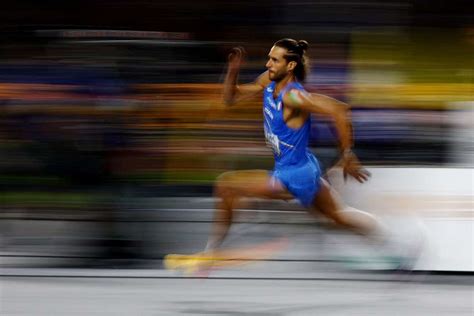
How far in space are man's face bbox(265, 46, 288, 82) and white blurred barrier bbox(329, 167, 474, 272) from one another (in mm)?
901

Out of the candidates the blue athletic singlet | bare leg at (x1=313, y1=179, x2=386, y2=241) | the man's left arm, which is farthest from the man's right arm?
bare leg at (x1=313, y1=179, x2=386, y2=241)

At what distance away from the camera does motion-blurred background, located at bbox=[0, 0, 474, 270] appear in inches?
296

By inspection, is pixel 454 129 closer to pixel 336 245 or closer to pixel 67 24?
→ pixel 336 245

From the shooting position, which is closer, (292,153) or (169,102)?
(292,153)

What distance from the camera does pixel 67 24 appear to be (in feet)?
30.9

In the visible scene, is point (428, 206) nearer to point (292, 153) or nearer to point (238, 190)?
point (292, 153)

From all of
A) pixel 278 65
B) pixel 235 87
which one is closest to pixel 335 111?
pixel 278 65

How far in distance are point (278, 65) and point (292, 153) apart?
506 millimetres

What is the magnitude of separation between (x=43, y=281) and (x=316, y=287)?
1701mm

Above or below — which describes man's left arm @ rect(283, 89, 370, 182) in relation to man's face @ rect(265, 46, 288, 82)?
below

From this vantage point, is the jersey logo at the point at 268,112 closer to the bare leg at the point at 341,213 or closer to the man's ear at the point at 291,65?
the man's ear at the point at 291,65

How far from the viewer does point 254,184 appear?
6.39 metres

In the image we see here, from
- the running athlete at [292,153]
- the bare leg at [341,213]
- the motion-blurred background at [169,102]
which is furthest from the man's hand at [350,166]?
the motion-blurred background at [169,102]

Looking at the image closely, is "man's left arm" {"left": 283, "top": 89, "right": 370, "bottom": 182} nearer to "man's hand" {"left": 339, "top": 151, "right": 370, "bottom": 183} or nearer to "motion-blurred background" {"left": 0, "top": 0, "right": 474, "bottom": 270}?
"man's hand" {"left": 339, "top": 151, "right": 370, "bottom": 183}
